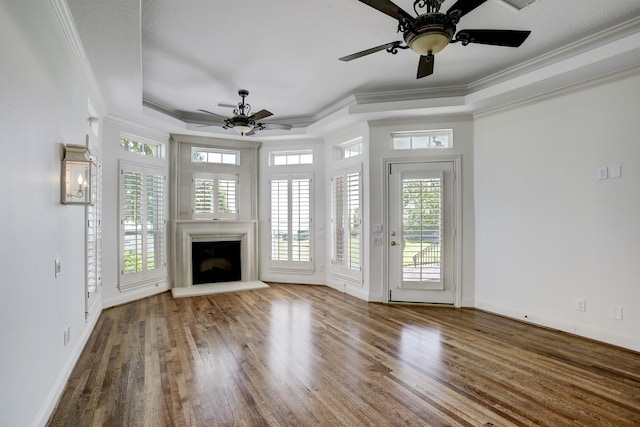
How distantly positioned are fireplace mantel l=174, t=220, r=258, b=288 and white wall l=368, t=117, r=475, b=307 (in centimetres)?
257

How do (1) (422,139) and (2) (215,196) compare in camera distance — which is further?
(2) (215,196)

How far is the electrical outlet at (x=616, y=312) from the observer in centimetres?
343

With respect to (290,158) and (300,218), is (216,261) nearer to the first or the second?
(300,218)

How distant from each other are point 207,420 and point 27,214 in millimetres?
1691

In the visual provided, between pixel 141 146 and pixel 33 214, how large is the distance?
3830 mm

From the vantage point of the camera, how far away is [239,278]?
6.53 meters

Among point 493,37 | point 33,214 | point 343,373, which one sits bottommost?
point 343,373

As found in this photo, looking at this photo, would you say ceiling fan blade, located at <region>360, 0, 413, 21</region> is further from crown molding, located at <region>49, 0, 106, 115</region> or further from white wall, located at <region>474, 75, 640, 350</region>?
white wall, located at <region>474, 75, 640, 350</region>

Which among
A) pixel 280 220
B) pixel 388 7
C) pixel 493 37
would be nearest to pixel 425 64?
pixel 493 37

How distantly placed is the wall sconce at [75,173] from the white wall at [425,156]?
3631 millimetres

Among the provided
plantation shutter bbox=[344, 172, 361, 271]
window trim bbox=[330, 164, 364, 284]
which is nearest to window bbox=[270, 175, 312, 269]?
window trim bbox=[330, 164, 364, 284]

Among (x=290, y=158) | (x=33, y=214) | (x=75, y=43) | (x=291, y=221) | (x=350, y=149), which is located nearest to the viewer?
(x=33, y=214)

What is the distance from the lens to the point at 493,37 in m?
2.50

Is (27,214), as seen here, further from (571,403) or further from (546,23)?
(546,23)
